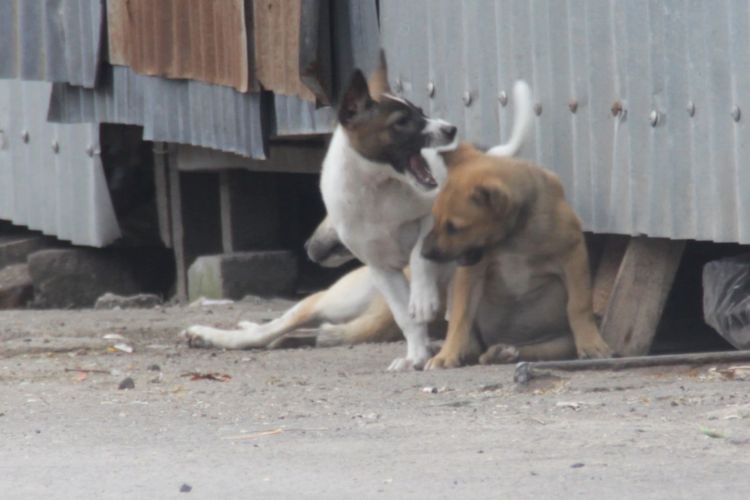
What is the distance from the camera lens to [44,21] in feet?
38.7

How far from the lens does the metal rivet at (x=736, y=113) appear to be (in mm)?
6594

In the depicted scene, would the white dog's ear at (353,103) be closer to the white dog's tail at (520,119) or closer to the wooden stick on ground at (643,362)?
the white dog's tail at (520,119)

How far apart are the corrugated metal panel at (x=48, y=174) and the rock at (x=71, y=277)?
0.65ft

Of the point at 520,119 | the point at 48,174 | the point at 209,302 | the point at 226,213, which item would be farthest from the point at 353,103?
the point at 48,174

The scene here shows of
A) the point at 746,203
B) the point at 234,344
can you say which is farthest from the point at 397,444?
the point at 234,344

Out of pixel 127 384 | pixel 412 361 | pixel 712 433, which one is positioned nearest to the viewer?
pixel 712 433

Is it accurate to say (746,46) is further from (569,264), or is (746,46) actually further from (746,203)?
(569,264)

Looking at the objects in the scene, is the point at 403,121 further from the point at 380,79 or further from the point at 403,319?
the point at 403,319

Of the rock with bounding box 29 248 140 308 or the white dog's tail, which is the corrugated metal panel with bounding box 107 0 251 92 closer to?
the rock with bounding box 29 248 140 308

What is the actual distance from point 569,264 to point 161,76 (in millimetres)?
4395

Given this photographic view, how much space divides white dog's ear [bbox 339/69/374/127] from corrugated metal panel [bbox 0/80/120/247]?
4.85 metres

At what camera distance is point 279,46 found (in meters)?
9.65

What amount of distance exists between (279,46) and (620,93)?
2.94m

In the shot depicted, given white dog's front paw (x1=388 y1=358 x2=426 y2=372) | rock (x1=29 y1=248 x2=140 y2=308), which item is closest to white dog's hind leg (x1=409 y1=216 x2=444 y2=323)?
white dog's front paw (x1=388 y1=358 x2=426 y2=372)
